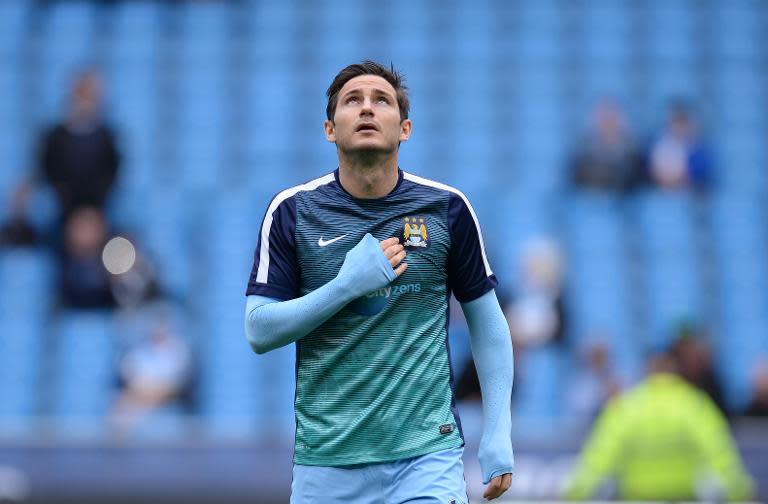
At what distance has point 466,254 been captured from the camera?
4285 millimetres

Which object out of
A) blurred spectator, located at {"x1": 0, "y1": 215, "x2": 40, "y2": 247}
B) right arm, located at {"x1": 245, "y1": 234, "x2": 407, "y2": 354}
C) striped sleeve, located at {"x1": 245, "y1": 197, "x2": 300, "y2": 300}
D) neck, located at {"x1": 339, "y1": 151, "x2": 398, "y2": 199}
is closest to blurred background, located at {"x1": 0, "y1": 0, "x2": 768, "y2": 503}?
blurred spectator, located at {"x1": 0, "y1": 215, "x2": 40, "y2": 247}

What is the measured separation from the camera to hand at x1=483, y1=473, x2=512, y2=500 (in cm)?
417

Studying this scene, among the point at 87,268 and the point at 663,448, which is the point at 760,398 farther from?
the point at 87,268

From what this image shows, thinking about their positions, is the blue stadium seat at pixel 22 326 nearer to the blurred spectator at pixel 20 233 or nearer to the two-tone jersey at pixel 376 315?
the blurred spectator at pixel 20 233

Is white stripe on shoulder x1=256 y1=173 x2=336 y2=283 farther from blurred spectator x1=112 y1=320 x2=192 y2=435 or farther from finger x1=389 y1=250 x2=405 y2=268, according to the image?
blurred spectator x1=112 y1=320 x2=192 y2=435

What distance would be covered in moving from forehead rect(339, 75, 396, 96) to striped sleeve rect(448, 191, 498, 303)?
16.6 inches

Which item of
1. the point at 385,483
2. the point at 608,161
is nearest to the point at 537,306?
the point at 608,161

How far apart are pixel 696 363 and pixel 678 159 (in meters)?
3.70

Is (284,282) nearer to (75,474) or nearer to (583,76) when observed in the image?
(75,474)

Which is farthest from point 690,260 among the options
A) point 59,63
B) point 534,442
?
point 59,63

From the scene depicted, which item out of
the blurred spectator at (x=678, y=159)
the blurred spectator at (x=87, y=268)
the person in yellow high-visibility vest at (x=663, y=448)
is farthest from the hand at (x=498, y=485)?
the blurred spectator at (x=678, y=159)

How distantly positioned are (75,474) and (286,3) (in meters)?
7.16

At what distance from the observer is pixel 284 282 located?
13.8 feet

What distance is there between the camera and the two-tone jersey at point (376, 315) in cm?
408
